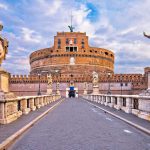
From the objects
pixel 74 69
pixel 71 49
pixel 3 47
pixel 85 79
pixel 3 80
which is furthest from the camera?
pixel 71 49

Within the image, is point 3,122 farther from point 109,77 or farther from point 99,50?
point 99,50

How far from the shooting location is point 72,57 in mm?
105375

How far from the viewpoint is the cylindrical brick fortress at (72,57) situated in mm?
105125

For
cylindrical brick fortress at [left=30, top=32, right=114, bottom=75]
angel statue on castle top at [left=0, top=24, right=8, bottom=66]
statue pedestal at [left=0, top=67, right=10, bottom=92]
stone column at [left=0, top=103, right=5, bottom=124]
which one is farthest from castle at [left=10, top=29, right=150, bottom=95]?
stone column at [left=0, top=103, right=5, bottom=124]

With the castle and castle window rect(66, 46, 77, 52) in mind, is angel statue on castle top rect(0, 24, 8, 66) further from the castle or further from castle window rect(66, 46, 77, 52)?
castle window rect(66, 46, 77, 52)

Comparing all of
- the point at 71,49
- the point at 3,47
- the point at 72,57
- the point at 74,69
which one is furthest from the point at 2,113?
the point at 71,49

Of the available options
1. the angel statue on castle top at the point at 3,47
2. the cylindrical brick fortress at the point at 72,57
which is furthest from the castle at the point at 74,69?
the angel statue on castle top at the point at 3,47

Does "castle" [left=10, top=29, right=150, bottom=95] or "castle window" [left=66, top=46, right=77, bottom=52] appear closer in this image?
"castle" [left=10, top=29, right=150, bottom=95]

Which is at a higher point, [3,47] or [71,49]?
[71,49]

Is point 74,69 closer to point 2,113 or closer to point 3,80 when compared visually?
point 3,80

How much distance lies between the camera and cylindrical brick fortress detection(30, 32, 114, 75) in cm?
10512

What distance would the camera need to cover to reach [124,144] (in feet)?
24.4

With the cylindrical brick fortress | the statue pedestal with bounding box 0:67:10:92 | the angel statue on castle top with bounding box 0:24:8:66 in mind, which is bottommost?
the statue pedestal with bounding box 0:67:10:92

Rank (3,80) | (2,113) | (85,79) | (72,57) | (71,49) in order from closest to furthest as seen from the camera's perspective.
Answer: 1. (2,113)
2. (3,80)
3. (85,79)
4. (72,57)
5. (71,49)
